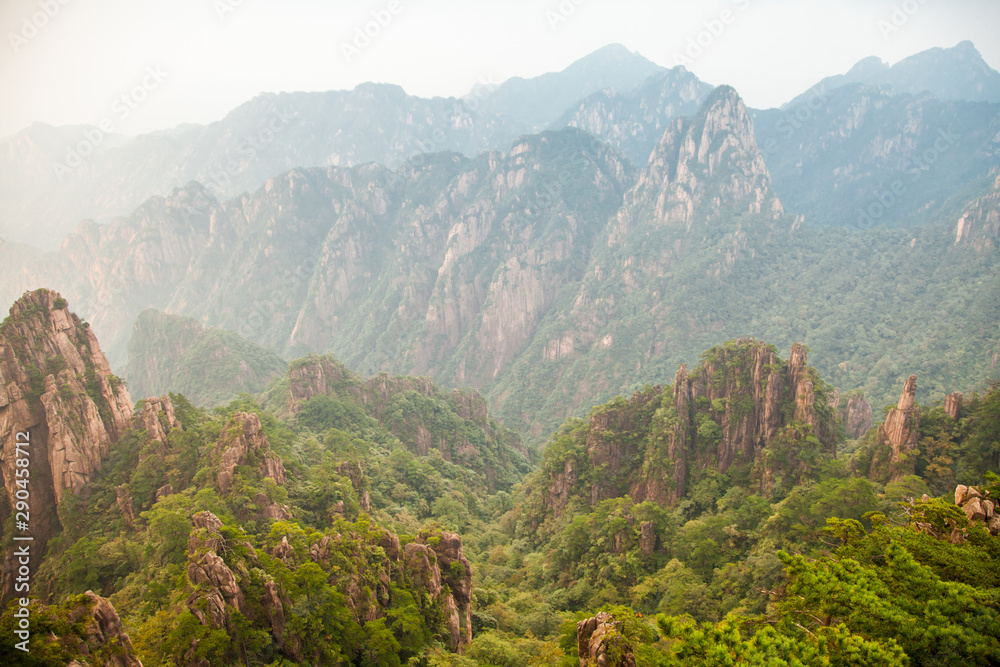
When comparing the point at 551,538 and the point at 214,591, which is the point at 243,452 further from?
the point at 551,538

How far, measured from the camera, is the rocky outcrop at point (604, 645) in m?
19.8

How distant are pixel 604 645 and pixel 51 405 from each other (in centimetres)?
3581

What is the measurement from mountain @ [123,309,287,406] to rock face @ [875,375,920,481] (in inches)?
3934

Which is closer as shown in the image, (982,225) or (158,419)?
(158,419)

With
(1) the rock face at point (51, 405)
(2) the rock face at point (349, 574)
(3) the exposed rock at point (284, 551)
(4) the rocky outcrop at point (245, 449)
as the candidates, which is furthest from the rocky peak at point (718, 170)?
(3) the exposed rock at point (284, 551)

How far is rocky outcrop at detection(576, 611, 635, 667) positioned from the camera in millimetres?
19781

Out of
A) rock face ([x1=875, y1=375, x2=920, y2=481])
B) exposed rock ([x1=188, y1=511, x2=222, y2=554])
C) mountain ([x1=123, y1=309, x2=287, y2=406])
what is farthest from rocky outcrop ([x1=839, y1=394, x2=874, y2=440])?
mountain ([x1=123, y1=309, x2=287, y2=406])

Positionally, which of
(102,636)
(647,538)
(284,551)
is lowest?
(647,538)

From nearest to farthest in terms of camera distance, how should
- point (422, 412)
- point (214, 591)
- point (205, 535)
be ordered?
point (214, 591) < point (205, 535) < point (422, 412)

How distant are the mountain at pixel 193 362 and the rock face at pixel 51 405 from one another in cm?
6533

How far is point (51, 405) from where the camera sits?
114 feet

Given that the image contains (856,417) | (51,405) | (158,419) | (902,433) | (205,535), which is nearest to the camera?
(205,535)

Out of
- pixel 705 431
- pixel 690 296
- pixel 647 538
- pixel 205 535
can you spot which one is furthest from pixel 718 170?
pixel 205 535

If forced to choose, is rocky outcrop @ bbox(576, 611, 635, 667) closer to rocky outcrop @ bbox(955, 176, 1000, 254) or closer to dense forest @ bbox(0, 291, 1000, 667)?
dense forest @ bbox(0, 291, 1000, 667)
